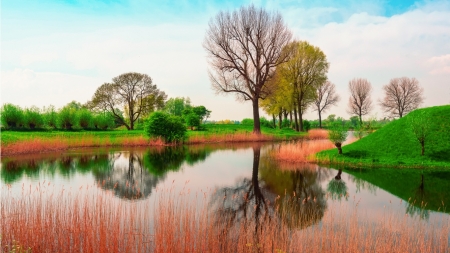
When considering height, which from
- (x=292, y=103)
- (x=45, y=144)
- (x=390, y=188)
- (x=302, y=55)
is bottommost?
(x=390, y=188)

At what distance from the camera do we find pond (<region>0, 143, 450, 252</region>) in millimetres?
9414

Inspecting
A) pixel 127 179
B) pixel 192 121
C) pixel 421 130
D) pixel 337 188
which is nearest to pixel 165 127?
pixel 192 121

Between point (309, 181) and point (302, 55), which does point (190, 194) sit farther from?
point (302, 55)

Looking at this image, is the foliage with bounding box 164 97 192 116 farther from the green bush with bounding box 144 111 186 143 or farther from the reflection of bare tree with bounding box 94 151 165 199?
the reflection of bare tree with bounding box 94 151 165 199

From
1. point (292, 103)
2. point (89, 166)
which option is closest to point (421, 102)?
point (292, 103)

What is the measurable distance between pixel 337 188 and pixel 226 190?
5226 millimetres

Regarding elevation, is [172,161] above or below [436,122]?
below

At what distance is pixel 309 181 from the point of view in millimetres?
15609

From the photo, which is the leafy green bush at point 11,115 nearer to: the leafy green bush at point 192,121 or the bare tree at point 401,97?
the leafy green bush at point 192,121

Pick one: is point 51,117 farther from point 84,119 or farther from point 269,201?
point 269,201

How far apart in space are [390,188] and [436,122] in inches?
460

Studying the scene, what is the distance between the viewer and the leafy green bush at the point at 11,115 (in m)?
39.1

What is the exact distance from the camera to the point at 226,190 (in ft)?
45.5

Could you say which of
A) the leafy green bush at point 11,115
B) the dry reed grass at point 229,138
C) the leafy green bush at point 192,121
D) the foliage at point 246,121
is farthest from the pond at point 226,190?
the foliage at point 246,121
